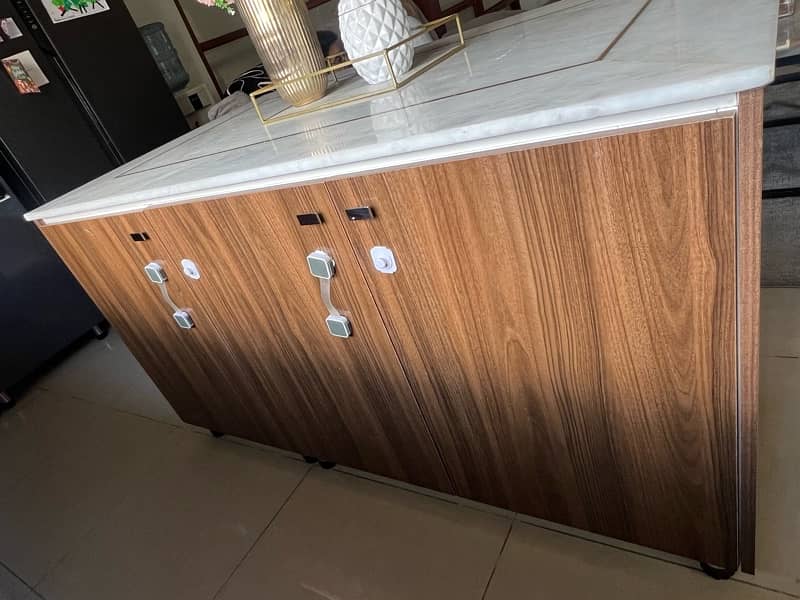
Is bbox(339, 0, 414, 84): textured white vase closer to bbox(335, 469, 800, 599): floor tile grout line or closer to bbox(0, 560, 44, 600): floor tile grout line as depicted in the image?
bbox(335, 469, 800, 599): floor tile grout line

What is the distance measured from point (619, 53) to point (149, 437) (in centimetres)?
169

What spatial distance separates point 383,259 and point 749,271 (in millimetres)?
415

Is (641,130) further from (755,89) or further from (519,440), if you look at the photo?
(519,440)

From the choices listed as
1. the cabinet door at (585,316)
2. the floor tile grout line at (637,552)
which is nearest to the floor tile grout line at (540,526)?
the floor tile grout line at (637,552)

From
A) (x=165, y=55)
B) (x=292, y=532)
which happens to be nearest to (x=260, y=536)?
(x=292, y=532)

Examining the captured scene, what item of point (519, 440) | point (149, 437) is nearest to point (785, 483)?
point (519, 440)

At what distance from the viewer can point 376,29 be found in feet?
2.81

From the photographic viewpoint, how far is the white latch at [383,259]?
70cm

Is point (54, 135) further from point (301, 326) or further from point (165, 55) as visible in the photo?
point (301, 326)

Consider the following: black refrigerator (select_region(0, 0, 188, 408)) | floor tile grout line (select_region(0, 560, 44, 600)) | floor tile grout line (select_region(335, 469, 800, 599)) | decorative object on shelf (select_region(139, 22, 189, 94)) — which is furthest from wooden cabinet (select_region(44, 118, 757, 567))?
decorative object on shelf (select_region(139, 22, 189, 94))

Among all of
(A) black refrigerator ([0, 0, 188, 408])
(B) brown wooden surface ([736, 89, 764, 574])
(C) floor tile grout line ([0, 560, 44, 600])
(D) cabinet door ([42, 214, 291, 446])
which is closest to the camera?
(B) brown wooden surface ([736, 89, 764, 574])

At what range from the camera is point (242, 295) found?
0.95 metres

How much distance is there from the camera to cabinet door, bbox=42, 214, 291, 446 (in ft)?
3.42

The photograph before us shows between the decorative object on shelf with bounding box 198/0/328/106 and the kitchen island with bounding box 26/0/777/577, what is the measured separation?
0.09 meters
